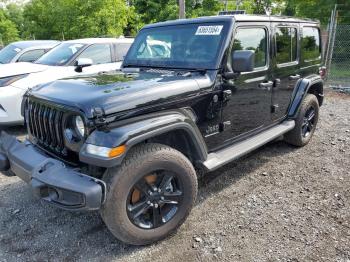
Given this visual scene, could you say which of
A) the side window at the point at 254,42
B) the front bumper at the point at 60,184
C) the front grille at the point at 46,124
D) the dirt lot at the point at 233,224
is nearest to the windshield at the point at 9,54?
the dirt lot at the point at 233,224

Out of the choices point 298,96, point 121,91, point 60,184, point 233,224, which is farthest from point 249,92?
point 60,184

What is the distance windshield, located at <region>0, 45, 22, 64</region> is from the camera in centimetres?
876

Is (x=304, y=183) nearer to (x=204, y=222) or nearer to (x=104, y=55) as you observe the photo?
(x=204, y=222)

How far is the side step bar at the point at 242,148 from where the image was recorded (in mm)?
3357

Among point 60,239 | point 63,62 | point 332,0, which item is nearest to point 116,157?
point 60,239

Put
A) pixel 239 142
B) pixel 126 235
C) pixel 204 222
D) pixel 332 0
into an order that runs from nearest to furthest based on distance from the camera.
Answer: pixel 126 235 < pixel 204 222 < pixel 239 142 < pixel 332 0

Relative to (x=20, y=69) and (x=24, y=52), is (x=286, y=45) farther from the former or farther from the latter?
(x=24, y=52)

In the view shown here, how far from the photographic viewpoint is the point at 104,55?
697 cm

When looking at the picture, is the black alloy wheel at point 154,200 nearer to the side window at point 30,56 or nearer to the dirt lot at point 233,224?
the dirt lot at point 233,224

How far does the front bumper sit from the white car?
2.47 m

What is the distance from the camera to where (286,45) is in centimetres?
449

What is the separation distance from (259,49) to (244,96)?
673 millimetres

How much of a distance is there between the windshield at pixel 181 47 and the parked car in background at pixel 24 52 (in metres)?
5.64

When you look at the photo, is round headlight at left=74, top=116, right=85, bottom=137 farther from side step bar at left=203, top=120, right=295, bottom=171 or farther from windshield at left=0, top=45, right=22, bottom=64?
windshield at left=0, top=45, right=22, bottom=64
